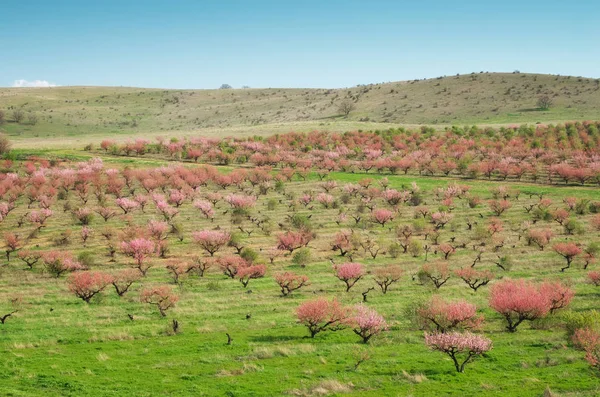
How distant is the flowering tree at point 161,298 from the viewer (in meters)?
33.5

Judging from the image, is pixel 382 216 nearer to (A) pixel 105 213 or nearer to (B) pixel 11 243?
(A) pixel 105 213

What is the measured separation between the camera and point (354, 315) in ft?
99.6

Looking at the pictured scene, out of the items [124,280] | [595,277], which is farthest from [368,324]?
[124,280]

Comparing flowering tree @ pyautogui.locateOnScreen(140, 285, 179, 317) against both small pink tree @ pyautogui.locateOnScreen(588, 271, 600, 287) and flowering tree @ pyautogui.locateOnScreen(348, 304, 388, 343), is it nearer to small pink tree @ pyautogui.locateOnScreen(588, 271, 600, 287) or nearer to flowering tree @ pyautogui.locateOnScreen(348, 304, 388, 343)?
flowering tree @ pyautogui.locateOnScreen(348, 304, 388, 343)

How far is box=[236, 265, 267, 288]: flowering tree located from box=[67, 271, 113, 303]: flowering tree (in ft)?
32.5

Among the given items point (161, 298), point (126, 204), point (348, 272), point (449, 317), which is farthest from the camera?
point (126, 204)

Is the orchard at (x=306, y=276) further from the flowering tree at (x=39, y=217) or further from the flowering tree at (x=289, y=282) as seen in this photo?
the flowering tree at (x=39, y=217)

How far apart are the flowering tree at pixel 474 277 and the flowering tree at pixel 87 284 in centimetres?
2705

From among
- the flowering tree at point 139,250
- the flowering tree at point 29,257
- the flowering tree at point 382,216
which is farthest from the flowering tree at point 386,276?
the flowering tree at point 29,257

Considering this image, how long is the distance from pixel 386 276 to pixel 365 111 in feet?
422

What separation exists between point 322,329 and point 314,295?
7.23 m

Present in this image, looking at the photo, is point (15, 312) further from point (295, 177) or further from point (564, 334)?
point (295, 177)

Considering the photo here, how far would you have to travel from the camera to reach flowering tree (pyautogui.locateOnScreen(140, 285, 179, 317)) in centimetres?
3354

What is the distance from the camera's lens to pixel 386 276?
3884 cm
